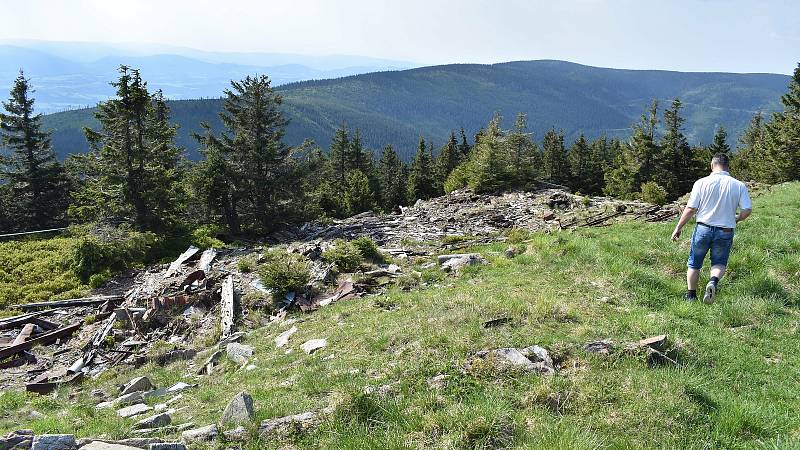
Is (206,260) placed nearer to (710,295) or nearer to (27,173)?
(710,295)

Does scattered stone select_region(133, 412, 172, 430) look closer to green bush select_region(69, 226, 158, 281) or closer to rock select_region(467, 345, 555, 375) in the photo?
rock select_region(467, 345, 555, 375)

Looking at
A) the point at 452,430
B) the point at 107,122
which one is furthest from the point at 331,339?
the point at 107,122

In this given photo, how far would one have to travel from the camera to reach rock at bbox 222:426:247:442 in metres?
5.13

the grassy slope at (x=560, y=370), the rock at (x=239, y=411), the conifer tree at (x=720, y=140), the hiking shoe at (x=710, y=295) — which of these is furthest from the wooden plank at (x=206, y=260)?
the conifer tree at (x=720, y=140)

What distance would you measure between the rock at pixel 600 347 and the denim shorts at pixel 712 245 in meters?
3.53

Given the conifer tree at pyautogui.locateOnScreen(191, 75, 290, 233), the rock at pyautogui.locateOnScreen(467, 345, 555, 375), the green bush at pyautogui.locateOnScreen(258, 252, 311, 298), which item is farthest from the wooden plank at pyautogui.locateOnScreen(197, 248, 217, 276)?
the rock at pyautogui.locateOnScreen(467, 345, 555, 375)

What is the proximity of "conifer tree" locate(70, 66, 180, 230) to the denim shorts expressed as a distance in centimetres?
2673

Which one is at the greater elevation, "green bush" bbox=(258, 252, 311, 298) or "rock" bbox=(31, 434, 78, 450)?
"rock" bbox=(31, 434, 78, 450)

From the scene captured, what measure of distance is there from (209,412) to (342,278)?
30.3ft

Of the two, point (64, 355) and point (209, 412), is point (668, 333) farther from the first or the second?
point (64, 355)

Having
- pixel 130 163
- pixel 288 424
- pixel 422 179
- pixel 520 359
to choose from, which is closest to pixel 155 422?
pixel 288 424

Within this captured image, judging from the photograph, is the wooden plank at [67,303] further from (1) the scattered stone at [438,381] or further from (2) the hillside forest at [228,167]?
(1) the scattered stone at [438,381]

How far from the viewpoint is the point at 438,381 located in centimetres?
589

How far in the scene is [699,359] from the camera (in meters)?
6.23
